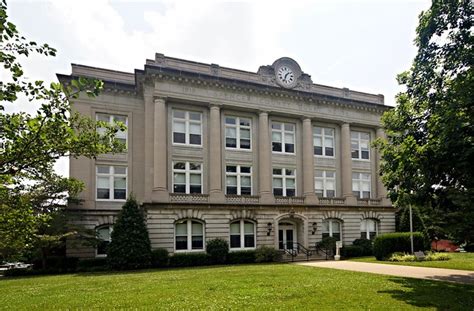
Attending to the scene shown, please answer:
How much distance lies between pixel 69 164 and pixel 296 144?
18.6 m

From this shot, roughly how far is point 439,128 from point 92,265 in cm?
2179

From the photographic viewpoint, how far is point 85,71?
2833 cm

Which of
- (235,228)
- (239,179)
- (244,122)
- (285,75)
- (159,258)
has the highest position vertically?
(285,75)

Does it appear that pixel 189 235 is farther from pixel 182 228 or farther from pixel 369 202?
pixel 369 202

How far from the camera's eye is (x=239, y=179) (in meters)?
29.9

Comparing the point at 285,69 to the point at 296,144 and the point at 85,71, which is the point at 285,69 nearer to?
the point at 296,144

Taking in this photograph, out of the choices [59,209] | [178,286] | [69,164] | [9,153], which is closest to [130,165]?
[69,164]

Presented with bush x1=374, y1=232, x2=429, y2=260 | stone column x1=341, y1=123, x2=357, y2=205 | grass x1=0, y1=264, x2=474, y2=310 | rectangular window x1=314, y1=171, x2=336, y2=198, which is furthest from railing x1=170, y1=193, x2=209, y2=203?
stone column x1=341, y1=123, x2=357, y2=205

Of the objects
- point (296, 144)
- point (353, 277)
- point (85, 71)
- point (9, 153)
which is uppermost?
point (85, 71)

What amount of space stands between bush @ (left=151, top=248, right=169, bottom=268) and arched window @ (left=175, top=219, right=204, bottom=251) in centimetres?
241

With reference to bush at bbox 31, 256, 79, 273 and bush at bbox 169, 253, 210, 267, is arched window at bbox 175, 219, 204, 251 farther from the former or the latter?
bush at bbox 31, 256, 79, 273

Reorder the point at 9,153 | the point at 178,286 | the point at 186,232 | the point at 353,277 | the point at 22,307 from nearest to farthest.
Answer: the point at 9,153
the point at 22,307
the point at 178,286
the point at 353,277
the point at 186,232

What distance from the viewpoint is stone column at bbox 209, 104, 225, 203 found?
2802 centimetres

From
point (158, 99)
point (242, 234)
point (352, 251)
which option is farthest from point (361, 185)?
point (158, 99)
